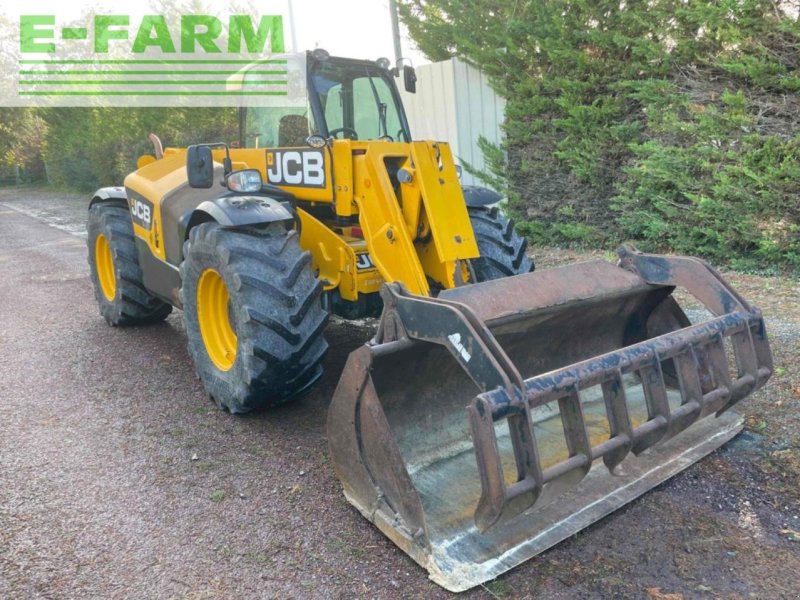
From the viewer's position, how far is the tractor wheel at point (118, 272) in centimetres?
564

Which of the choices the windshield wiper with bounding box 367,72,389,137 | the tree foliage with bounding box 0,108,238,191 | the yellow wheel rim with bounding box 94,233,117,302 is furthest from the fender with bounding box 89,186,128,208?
the tree foliage with bounding box 0,108,238,191

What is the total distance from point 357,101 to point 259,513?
278 cm

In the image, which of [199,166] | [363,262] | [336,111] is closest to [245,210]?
[199,166]

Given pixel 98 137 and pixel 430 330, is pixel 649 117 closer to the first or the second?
pixel 430 330

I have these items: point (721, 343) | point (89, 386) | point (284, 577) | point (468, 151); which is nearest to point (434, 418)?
point (284, 577)

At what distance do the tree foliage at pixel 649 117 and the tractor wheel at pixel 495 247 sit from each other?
2.86 meters

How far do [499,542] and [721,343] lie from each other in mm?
1346

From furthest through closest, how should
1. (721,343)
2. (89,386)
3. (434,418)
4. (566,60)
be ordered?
(566,60)
(89,386)
(434,418)
(721,343)

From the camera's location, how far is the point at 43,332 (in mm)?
6094

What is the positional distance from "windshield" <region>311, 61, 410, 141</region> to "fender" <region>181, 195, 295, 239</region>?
2.43 feet

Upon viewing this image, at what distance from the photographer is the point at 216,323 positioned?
4.20 meters

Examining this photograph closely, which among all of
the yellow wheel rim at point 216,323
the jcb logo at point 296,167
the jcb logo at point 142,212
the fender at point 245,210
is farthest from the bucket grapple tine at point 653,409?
the jcb logo at point 142,212

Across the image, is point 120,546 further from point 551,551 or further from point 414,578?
point 551,551

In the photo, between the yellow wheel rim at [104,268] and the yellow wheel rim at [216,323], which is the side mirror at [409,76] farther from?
the yellow wheel rim at [104,268]
